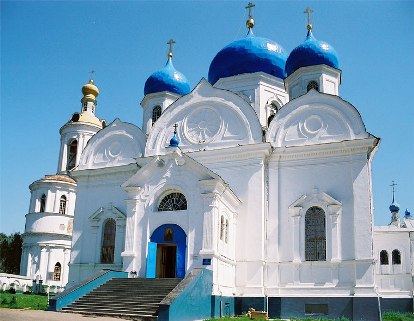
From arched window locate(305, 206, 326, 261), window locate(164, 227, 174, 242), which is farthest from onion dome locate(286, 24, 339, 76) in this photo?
window locate(164, 227, 174, 242)

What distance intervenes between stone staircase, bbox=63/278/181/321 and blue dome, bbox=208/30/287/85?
11.5 m

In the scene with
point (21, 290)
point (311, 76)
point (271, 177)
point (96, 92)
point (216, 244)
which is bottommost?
point (21, 290)

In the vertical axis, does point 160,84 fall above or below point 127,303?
above

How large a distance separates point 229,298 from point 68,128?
75.5ft

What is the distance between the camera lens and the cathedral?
16531mm

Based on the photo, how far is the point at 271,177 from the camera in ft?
61.0

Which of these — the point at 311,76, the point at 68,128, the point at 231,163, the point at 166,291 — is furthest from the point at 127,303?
the point at 68,128

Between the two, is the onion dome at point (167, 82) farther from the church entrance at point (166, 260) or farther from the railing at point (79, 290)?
the railing at point (79, 290)

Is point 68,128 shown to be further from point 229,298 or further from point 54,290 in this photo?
point 229,298

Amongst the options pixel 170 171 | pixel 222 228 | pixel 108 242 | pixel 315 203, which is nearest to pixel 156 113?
pixel 108 242

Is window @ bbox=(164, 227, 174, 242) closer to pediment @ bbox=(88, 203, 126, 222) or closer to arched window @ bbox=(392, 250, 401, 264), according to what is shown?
pediment @ bbox=(88, 203, 126, 222)

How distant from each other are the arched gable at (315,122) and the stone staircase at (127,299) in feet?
24.9

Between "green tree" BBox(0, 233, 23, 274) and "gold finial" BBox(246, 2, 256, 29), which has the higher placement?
"gold finial" BBox(246, 2, 256, 29)

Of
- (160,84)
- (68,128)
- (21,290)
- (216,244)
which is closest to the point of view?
(216,244)
